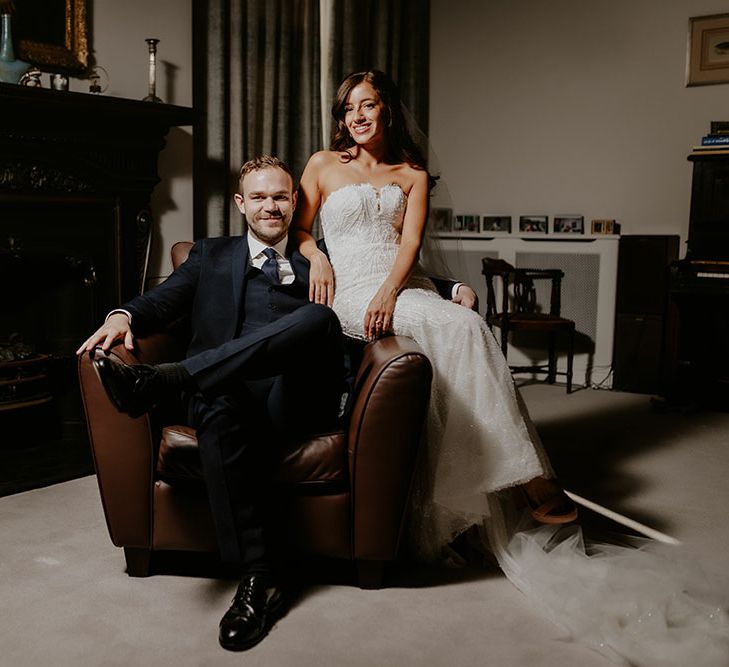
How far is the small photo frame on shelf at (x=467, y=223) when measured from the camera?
17.5 ft

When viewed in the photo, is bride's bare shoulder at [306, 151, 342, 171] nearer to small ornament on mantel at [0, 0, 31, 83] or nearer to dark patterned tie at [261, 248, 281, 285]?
dark patterned tie at [261, 248, 281, 285]

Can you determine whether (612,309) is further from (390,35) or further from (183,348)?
(183,348)

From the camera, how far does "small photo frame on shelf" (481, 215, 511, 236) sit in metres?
5.23

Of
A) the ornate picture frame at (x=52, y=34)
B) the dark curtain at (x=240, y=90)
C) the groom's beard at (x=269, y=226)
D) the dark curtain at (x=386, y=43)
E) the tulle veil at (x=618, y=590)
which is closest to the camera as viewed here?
the tulle veil at (x=618, y=590)

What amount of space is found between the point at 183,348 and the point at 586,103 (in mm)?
3443

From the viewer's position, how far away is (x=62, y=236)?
3.39m

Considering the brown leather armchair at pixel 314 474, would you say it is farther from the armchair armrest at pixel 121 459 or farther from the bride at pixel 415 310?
the bride at pixel 415 310

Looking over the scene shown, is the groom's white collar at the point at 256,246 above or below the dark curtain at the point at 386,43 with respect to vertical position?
below

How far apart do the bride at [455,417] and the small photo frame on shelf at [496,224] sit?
8.40ft

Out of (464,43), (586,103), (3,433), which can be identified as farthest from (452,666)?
(464,43)

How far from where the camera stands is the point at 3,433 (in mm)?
3354

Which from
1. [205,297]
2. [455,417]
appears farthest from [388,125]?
[455,417]

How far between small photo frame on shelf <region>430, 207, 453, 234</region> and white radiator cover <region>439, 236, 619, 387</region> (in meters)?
1.67

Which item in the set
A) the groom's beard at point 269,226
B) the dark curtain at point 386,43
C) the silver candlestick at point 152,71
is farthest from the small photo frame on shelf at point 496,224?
the groom's beard at point 269,226
